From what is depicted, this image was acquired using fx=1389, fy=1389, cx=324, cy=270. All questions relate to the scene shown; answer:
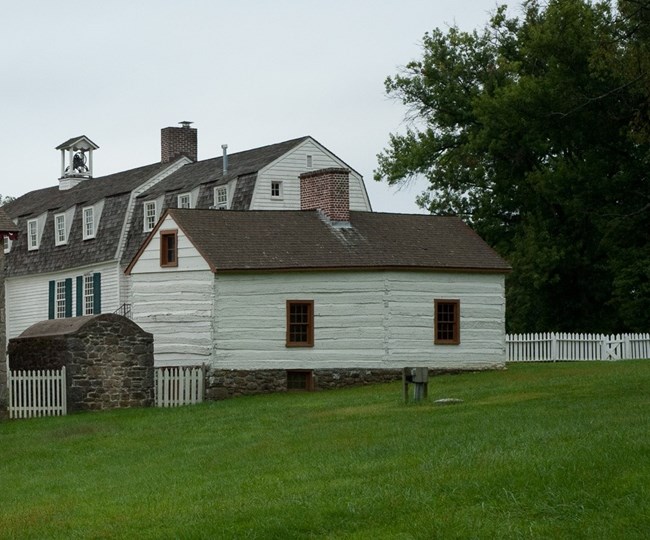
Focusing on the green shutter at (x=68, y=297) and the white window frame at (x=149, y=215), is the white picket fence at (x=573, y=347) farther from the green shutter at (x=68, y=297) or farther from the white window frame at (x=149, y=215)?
the green shutter at (x=68, y=297)

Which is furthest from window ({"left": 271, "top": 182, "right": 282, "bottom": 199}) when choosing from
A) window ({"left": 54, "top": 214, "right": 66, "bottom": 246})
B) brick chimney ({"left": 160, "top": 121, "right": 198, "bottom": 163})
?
window ({"left": 54, "top": 214, "right": 66, "bottom": 246})

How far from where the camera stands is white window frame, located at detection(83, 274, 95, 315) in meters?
51.4

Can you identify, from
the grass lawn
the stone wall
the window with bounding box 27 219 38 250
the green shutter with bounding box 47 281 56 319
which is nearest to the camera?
the grass lawn

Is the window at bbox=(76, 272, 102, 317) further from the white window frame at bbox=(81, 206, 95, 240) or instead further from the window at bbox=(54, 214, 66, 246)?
the window at bbox=(54, 214, 66, 246)

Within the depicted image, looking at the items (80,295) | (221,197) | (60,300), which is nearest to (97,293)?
(80,295)

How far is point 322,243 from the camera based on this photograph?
125 ft

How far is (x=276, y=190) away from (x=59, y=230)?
11.4 metres

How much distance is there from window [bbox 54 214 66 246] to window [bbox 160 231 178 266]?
17.7 metres

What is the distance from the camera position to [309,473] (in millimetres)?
17281

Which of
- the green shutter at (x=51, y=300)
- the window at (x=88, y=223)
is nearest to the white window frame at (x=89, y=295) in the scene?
the window at (x=88, y=223)

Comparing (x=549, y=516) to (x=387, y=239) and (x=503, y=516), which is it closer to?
(x=503, y=516)

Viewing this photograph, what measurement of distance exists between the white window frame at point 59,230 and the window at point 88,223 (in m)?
1.62

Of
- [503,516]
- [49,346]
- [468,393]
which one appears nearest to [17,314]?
[49,346]

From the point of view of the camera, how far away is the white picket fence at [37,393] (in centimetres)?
3194
